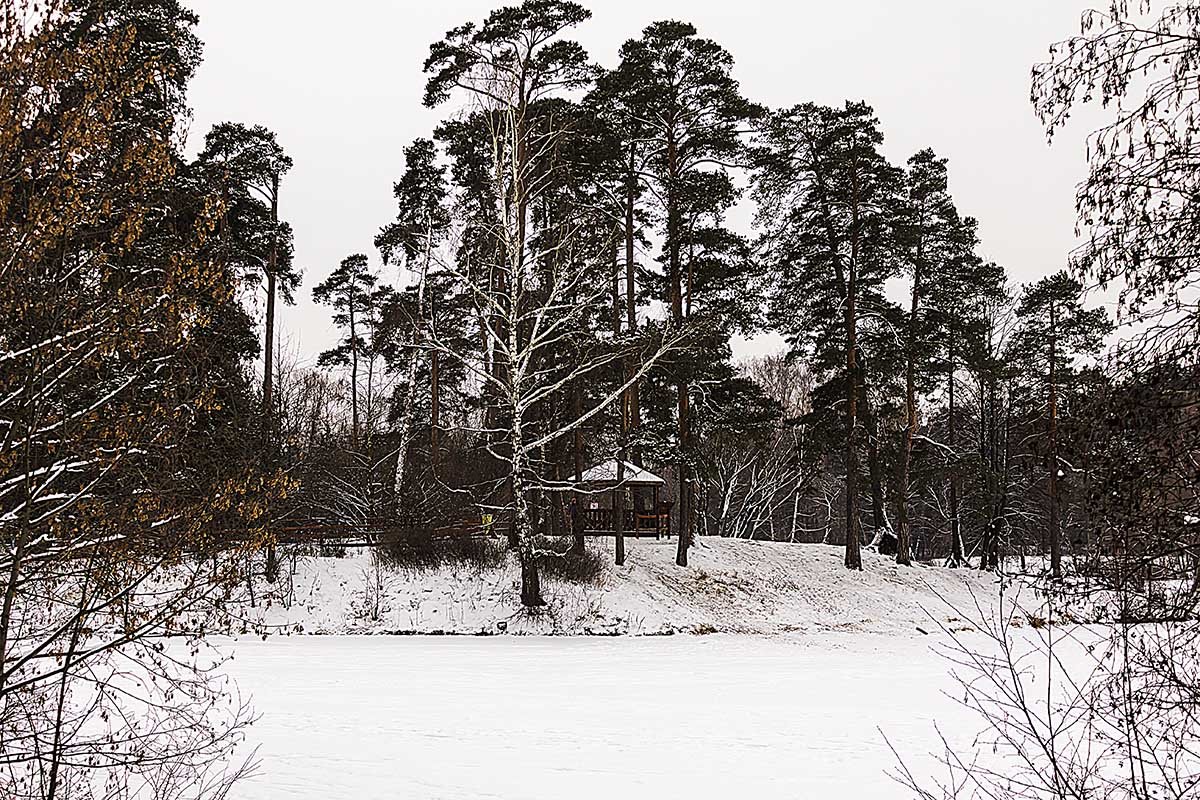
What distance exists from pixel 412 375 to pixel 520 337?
355 inches

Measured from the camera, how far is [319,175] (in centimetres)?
3322

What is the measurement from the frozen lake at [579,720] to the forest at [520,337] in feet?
4.53

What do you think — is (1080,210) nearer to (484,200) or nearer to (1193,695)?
(1193,695)

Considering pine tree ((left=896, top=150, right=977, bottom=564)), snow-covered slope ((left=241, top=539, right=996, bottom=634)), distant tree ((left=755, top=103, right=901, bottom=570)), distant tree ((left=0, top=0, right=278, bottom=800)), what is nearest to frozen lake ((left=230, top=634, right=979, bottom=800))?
snow-covered slope ((left=241, top=539, right=996, bottom=634))

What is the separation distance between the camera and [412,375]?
Result: 31.6 metres

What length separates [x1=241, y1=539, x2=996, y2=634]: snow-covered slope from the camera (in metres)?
22.4

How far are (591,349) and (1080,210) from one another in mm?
18296

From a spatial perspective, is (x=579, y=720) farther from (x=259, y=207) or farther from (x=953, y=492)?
(x=953, y=492)

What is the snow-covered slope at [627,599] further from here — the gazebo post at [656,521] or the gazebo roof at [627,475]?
the gazebo roof at [627,475]

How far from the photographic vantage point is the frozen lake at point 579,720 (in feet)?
30.5

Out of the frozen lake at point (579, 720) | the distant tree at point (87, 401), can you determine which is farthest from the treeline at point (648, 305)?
the distant tree at point (87, 401)

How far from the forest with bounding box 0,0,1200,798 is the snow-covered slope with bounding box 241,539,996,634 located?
72 centimetres

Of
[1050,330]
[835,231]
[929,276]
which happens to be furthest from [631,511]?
[1050,330]

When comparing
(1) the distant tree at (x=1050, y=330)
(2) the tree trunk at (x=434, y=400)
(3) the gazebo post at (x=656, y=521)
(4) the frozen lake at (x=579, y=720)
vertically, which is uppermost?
(1) the distant tree at (x=1050, y=330)
